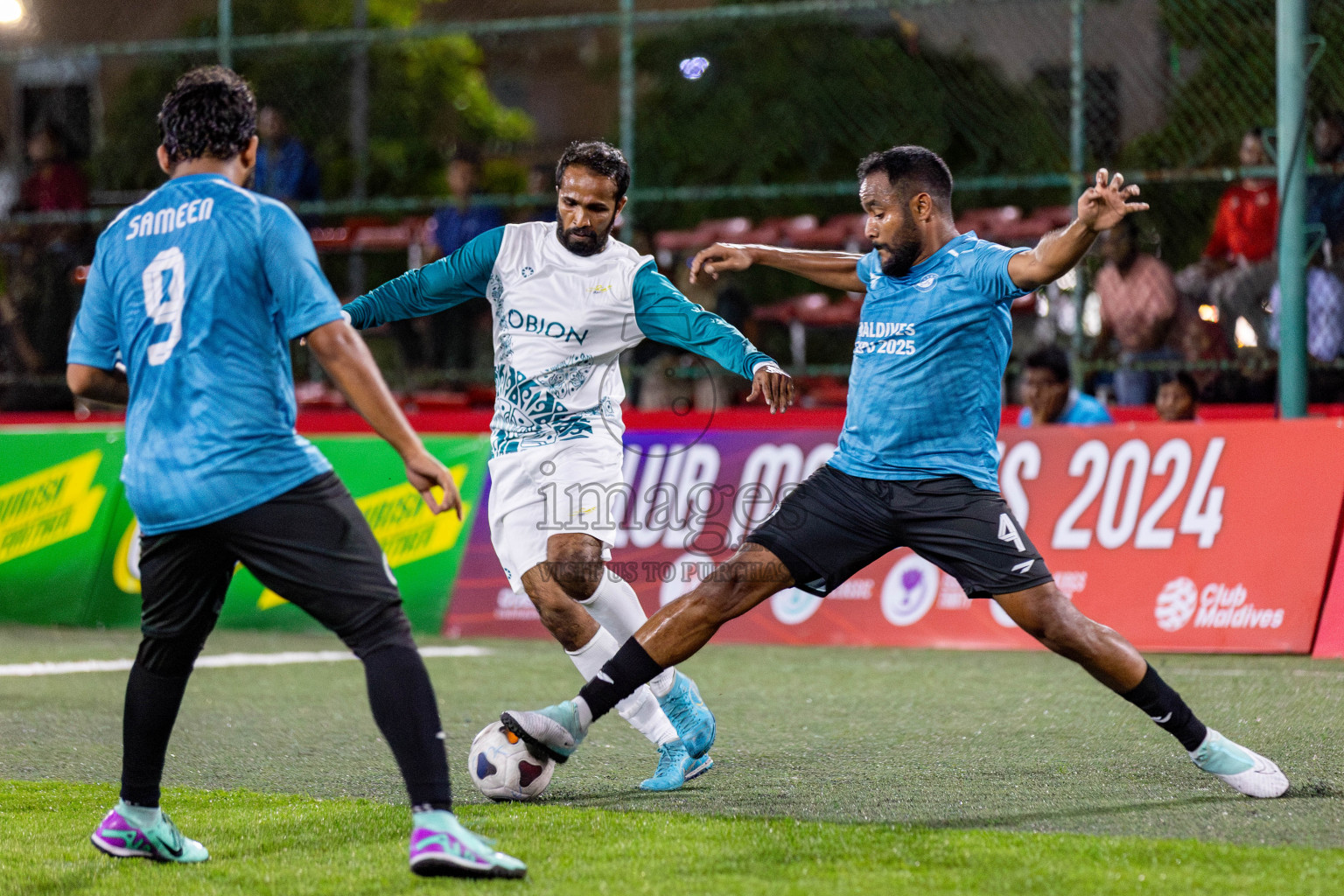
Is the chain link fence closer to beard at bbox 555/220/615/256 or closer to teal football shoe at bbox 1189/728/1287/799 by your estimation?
beard at bbox 555/220/615/256

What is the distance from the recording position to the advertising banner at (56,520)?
10.8 meters

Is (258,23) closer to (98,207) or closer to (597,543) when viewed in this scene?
(98,207)

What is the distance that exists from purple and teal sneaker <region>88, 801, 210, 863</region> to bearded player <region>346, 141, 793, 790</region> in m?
1.58

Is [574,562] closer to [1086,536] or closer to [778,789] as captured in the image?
[778,789]

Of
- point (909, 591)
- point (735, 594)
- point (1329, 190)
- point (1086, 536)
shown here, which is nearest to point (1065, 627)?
point (735, 594)

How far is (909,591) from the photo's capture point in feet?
30.7

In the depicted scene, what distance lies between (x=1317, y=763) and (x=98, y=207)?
10.6m

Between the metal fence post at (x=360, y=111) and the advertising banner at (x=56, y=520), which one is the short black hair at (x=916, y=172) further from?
the metal fence post at (x=360, y=111)

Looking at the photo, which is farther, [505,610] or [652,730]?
[505,610]

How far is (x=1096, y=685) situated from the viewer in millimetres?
7609

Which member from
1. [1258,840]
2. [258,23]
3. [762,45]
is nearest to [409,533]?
[1258,840]

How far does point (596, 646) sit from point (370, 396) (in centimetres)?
188

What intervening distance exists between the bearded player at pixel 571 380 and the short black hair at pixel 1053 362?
14.9ft

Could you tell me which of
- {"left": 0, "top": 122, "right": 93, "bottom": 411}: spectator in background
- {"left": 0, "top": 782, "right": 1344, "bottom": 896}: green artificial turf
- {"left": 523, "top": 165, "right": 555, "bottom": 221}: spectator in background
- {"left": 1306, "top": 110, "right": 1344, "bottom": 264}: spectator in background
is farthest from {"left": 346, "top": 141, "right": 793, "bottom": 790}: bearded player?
{"left": 0, "top": 122, "right": 93, "bottom": 411}: spectator in background
